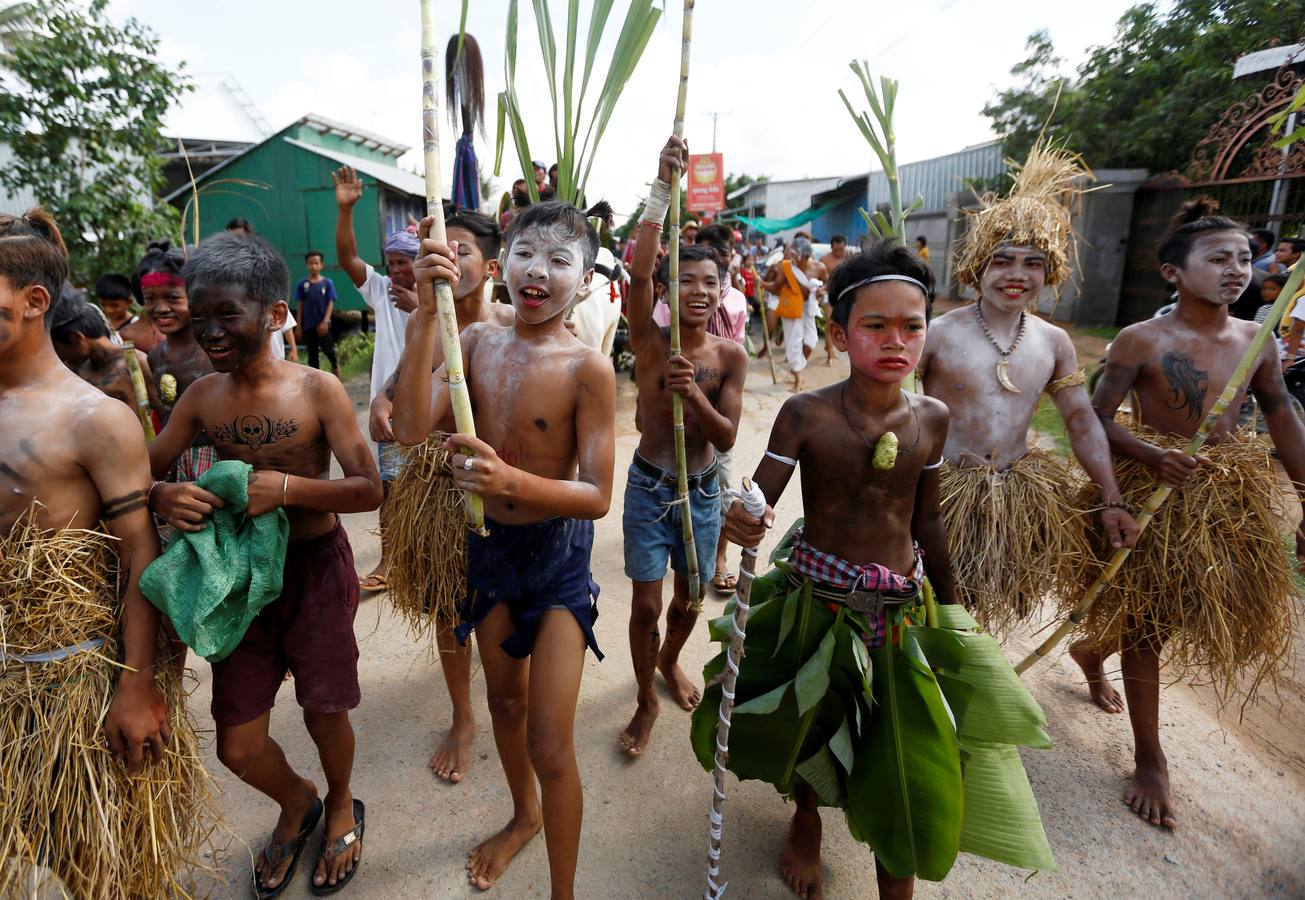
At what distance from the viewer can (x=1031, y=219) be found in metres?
2.92

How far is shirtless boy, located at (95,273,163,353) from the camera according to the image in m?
3.92

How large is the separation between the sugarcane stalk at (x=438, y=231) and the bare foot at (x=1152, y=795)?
2.66 meters

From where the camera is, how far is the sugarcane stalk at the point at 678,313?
227 centimetres

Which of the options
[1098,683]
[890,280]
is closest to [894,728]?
[890,280]

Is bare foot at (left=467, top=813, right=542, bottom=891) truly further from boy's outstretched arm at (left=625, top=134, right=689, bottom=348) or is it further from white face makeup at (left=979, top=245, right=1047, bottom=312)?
white face makeup at (left=979, top=245, right=1047, bottom=312)

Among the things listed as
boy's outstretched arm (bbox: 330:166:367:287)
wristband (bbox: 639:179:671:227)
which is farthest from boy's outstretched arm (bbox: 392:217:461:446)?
boy's outstretched arm (bbox: 330:166:367:287)

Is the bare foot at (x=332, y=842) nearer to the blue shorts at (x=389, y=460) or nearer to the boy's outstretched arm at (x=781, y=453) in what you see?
the blue shorts at (x=389, y=460)

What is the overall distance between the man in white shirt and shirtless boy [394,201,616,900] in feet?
3.33

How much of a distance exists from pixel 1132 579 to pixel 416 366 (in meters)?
2.75

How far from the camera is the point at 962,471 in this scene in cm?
294

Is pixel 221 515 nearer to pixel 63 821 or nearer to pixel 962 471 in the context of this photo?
pixel 63 821

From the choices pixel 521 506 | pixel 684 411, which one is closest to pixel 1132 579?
pixel 684 411

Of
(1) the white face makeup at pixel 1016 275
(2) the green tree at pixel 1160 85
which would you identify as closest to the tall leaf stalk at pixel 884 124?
(1) the white face makeup at pixel 1016 275

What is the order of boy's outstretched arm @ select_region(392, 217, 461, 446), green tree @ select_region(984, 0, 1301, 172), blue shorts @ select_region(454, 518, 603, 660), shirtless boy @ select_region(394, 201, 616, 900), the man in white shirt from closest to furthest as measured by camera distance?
1. boy's outstretched arm @ select_region(392, 217, 461, 446)
2. shirtless boy @ select_region(394, 201, 616, 900)
3. blue shorts @ select_region(454, 518, 603, 660)
4. the man in white shirt
5. green tree @ select_region(984, 0, 1301, 172)
